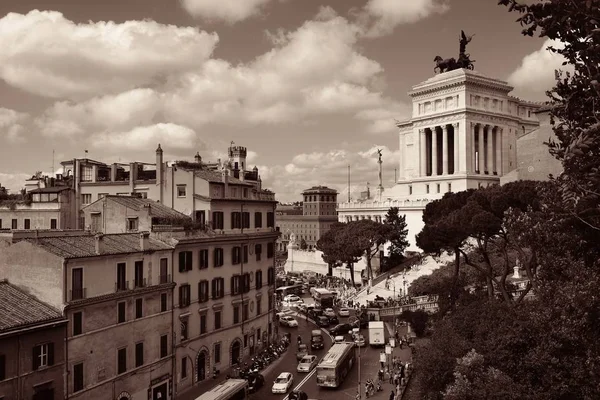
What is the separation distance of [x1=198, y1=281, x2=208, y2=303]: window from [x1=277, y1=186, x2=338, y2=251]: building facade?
127893mm

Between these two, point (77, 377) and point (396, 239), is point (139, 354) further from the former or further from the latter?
point (396, 239)

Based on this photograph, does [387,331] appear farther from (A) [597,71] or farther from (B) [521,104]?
(B) [521,104]

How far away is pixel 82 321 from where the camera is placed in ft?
108

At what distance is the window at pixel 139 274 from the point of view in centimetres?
3753

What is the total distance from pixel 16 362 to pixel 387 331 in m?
35.2

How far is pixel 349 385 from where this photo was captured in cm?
4044

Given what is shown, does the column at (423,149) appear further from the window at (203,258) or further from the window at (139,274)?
the window at (139,274)

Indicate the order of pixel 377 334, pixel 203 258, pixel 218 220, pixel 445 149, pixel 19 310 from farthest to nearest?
pixel 445 149, pixel 377 334, pixel 218 220, pixel 203 258, pixel 19 310

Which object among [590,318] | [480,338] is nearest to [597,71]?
[590,318]

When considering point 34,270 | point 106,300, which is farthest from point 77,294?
point 34,270

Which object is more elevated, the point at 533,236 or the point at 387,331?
the point at 533,236

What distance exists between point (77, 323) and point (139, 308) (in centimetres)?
532

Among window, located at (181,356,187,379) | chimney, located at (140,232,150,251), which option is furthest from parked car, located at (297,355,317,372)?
chimney, located at (140,232,150,251)

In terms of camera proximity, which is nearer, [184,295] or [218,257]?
Result: [184,295]
